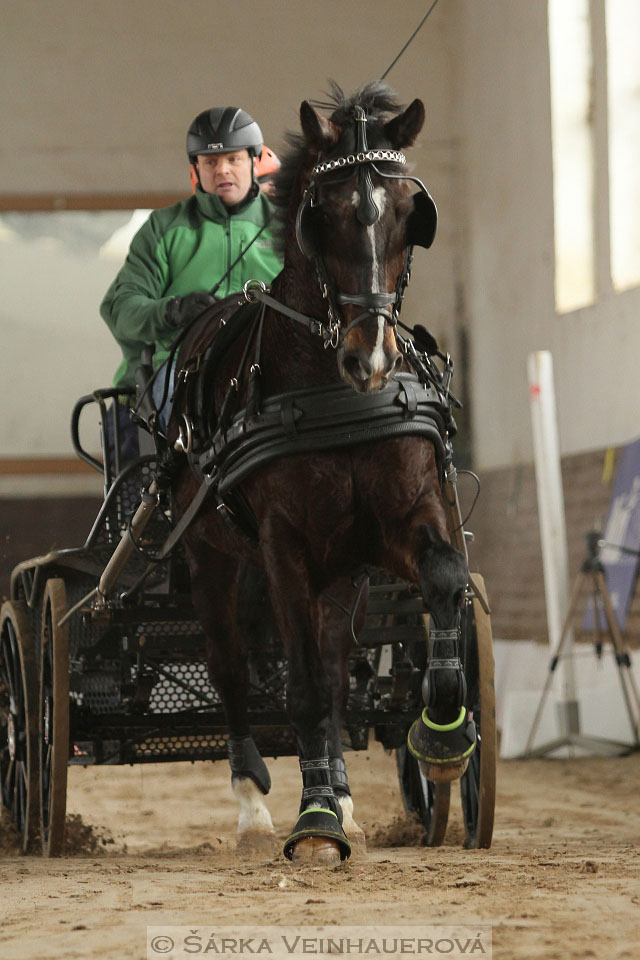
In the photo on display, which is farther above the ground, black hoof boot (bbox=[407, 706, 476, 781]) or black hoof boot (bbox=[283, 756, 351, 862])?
black hoof boot (bbox=[407, 706, 476, 781])

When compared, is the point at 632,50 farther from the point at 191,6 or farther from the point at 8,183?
the point at 8,183

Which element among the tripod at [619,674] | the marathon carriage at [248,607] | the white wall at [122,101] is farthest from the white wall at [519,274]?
the marathon carriage at [248,607]

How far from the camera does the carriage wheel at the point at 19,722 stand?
466 centimetres

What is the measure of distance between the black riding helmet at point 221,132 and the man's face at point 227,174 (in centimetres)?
5

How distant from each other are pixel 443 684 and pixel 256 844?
4.15ft

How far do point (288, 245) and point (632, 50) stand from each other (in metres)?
6.29

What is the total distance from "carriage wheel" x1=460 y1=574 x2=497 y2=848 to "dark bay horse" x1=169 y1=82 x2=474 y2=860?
0.53 meters

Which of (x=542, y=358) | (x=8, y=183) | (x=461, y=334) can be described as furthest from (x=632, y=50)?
(x=8, y=183)

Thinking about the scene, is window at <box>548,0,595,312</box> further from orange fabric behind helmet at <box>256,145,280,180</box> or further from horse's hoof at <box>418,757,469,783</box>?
horse's hoof at <box>418,757,469,783</box>

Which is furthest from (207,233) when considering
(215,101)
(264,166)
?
(215,101)

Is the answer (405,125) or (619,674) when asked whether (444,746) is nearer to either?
(405,125)

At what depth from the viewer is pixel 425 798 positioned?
182 inches

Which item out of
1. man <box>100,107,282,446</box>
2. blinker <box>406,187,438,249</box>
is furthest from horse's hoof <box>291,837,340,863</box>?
man <box>100,107,282,446</box>

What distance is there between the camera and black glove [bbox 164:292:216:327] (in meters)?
4.25
